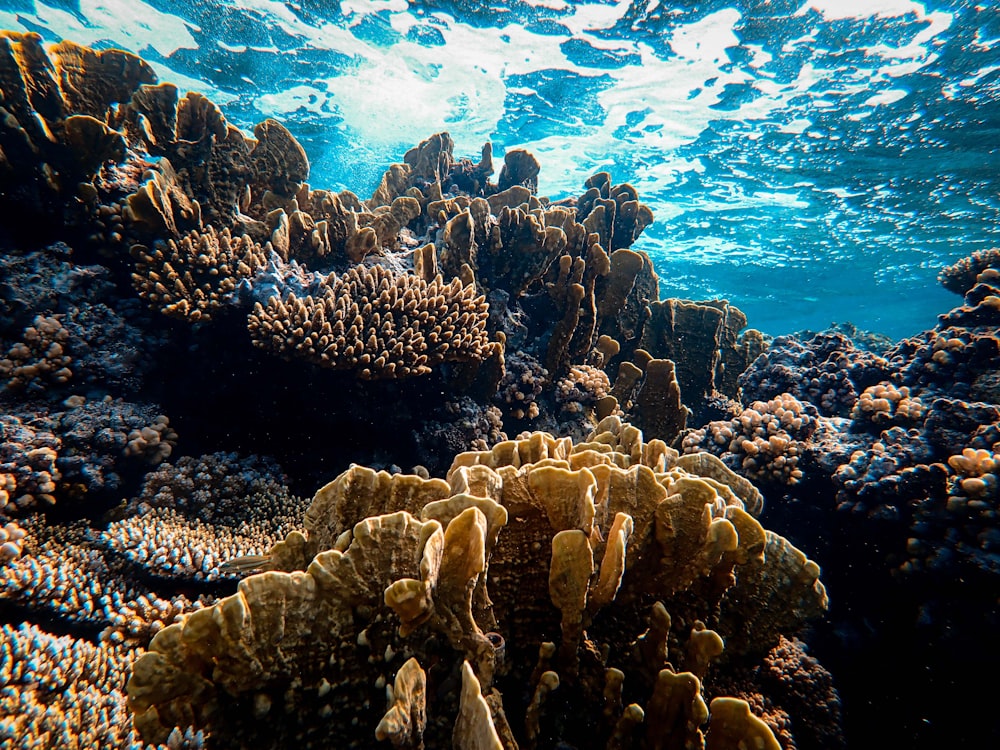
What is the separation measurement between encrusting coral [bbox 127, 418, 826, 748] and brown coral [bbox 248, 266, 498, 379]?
5.86ft

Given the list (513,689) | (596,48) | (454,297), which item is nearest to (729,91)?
(596,48)

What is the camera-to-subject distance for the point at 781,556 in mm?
1940

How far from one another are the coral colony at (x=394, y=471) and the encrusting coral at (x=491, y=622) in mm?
12

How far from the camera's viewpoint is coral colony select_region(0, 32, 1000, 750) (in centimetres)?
139

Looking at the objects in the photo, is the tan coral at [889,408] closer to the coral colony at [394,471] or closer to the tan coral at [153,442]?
the coral colony at [394,471]

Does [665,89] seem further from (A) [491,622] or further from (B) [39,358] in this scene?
(A) [491,622]

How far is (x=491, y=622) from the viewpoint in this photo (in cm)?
154

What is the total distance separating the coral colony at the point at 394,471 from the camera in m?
1.39

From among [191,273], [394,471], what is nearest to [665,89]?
[191,273]

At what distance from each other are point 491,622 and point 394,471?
2467mm

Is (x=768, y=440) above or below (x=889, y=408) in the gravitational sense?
below

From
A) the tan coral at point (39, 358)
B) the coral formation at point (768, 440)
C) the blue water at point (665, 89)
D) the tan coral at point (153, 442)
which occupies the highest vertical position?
the blue water at point (665, 89)

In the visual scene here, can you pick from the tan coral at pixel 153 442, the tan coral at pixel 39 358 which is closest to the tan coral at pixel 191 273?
the tan coral at pixel 39 358

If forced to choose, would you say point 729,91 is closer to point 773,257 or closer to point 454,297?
point 454,297
